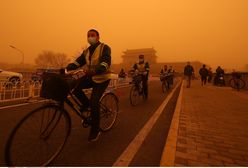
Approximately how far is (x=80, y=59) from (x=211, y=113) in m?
4.66

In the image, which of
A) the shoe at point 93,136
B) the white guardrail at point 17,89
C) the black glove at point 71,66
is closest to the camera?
the shoe at point 93,136

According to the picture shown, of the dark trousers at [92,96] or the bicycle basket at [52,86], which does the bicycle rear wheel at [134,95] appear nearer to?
the dark trousers at [92,96]

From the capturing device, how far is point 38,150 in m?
3.29

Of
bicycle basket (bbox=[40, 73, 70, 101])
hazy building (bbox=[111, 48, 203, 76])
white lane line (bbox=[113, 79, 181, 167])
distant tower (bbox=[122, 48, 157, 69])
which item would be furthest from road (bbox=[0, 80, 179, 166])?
distant tower (bbox=[122, 48, 157, 69])

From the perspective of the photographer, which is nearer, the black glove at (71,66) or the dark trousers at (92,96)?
the dark trousers at (92,96)

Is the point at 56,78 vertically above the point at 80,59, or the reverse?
the point at 80,59

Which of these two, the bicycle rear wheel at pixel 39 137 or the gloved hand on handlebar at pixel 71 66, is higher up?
the gloved hand on handlebar at pixel 71 66

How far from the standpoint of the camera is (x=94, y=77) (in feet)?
13.7

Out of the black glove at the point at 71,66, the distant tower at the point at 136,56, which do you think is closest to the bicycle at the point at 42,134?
the black glove at the point at 71,66

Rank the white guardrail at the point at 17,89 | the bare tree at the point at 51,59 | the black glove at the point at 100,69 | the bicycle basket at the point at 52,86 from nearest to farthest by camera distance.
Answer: the bicycle basket at the point at 52,86 → the black glove at the point at 100,69 → the white guardrail at the point at 17,89 → the bare tree at the point at 51,59

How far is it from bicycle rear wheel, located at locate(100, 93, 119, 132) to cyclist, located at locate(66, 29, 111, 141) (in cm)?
61

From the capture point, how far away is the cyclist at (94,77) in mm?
4074

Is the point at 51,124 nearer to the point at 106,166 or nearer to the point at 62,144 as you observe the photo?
the point at 62,144

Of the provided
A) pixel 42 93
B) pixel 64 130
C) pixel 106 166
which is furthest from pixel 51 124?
pixel 106 166
